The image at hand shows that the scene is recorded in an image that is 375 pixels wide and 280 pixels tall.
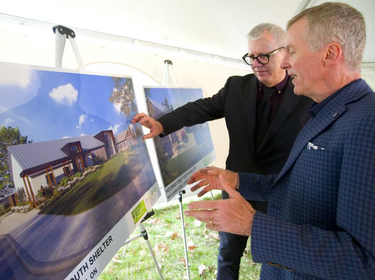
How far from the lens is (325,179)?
753mm

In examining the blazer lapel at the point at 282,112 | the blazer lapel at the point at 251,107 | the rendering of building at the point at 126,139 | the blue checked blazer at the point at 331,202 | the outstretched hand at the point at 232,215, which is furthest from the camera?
the blazer lapel at the point at 251,107

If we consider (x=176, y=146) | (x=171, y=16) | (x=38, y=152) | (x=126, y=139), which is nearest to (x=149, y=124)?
(x=126, y=139)

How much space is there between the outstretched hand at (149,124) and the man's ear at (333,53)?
111cm

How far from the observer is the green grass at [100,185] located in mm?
779

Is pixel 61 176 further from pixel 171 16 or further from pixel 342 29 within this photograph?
pixel 171 16

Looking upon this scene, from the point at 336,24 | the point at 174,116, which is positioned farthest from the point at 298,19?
the point at 174,116

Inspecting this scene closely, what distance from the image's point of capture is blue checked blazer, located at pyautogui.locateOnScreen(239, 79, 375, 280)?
1.90 feet

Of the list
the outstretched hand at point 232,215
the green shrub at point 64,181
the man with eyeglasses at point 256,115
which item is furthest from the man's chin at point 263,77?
the green shrub at point 64,181

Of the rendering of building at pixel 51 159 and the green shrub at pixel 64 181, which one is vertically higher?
the rendering of building at pixel 51 159

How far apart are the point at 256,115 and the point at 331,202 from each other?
105cm

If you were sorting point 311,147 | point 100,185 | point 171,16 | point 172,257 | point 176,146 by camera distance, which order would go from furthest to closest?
point 172,257 → point 171,16 → point 176,146 → point 100,185 → point 311,147

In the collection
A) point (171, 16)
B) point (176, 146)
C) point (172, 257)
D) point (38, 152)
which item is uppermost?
point (171, 16)

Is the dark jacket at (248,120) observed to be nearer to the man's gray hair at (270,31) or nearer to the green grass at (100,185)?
the man's gray hair at (270,31)

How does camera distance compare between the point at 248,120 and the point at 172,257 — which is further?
the point at 172,257
